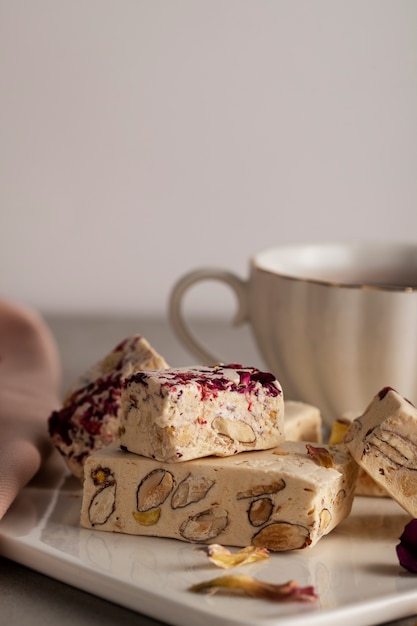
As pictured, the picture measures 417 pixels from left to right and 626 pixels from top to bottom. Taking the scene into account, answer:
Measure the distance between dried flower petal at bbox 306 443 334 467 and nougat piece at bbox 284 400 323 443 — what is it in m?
0.09

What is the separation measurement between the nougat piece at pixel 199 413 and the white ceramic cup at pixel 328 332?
7.6 inches

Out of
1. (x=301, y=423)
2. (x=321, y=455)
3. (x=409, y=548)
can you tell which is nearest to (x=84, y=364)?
(x=301, y=423)

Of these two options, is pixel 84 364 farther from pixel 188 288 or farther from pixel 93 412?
pixel 93 412

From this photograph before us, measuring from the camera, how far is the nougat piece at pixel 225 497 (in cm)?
84

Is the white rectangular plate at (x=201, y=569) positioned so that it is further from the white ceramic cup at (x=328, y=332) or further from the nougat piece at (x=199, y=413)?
the white ceramic cup at (x=328, y=332)

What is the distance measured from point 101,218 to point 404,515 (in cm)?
134

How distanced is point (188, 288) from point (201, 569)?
2.24 feet

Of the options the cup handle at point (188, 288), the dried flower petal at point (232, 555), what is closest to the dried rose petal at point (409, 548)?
the dried flower petal at point (232, 555)

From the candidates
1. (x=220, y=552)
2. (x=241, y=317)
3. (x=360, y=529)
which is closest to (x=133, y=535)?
(x=220, y=552)

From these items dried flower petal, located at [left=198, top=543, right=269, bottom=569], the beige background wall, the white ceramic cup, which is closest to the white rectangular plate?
dried flower petal, located at [left=198, top=543, right=269, bottom=569]

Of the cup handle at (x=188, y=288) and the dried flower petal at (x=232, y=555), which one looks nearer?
the dried flower petal at (x=232, y=555)

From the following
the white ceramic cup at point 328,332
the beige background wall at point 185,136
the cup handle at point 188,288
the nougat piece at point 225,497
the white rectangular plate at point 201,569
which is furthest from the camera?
the beige background wall at point 185,136

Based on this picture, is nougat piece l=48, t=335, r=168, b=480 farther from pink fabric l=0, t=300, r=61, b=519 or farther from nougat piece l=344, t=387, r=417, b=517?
nougat piece l=344, t=387, r=417, b=517

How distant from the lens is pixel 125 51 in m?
2.07
